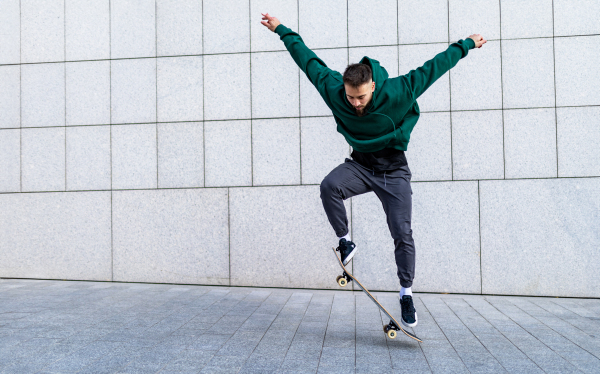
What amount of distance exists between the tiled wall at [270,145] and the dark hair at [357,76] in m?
2.94

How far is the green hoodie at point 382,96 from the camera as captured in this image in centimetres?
404

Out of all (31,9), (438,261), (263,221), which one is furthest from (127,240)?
(438,261)

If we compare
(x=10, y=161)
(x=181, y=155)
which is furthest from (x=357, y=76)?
(x=10, y=161)

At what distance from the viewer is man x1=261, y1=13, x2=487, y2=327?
4.03 meters

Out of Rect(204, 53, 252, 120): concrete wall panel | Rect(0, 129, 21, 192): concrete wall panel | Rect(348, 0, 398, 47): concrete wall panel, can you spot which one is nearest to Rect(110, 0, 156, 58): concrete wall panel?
Rect(204, 53, 252, 120): concrete wall panel

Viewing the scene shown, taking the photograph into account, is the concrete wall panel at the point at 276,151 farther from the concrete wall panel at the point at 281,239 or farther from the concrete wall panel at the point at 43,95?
the concrete wall panel at the point at 43,95

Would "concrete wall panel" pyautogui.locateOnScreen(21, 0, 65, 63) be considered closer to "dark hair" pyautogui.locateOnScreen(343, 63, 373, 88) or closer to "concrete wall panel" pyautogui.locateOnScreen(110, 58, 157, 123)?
"concrete wall panel" pyautogui.locateOnScreen(110, 58, 157, 123)

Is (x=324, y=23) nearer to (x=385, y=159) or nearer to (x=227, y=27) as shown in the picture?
(x=227, y=27)

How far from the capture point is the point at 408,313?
4258 mm

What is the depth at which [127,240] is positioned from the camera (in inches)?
285

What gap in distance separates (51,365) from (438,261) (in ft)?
17.0

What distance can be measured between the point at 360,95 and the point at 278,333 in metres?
2.46

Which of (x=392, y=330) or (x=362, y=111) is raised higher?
(x=362, y=111)

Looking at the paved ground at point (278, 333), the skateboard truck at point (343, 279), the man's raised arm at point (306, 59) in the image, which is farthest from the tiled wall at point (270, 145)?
the man's raised arm at point (306, 59)
